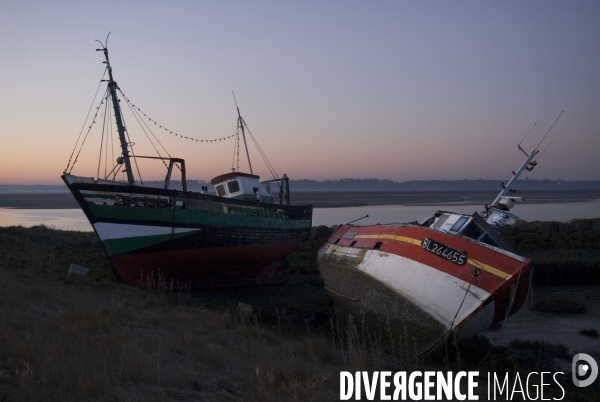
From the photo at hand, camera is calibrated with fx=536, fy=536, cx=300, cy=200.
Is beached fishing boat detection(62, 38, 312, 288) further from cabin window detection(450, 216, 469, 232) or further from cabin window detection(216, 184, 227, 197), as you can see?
cabin window detection(450, 216, 469, 232)

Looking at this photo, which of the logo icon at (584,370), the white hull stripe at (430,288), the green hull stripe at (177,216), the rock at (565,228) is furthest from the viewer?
the rock at (565,228)

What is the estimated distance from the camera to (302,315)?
11.4m

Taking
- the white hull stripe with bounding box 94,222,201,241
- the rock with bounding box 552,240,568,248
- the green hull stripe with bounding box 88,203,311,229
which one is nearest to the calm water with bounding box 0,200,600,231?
the rock with bounding box 552,240,568,248

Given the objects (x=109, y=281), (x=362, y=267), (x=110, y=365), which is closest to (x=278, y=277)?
(x=109, y=281)

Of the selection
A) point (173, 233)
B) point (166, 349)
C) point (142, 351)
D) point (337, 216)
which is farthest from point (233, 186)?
point (337, 216)

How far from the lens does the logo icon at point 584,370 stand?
724 centimetres

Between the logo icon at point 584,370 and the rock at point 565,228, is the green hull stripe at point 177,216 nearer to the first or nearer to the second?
the logo icon at point 584,370

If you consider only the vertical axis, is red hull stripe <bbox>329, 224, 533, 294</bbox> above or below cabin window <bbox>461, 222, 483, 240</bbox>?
below

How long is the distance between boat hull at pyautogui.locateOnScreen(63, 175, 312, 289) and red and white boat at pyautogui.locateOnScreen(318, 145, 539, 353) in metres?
4.60

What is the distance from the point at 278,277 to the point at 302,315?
4217 millimetres

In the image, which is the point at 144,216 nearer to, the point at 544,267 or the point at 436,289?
the point at 436,289

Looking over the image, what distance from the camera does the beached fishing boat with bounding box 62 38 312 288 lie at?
41.4 feet

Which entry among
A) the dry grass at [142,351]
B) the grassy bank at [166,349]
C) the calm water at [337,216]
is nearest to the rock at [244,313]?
the grassy bank at [166,349]

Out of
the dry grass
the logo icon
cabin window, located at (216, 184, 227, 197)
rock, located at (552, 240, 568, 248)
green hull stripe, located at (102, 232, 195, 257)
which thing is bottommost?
the logo icon
